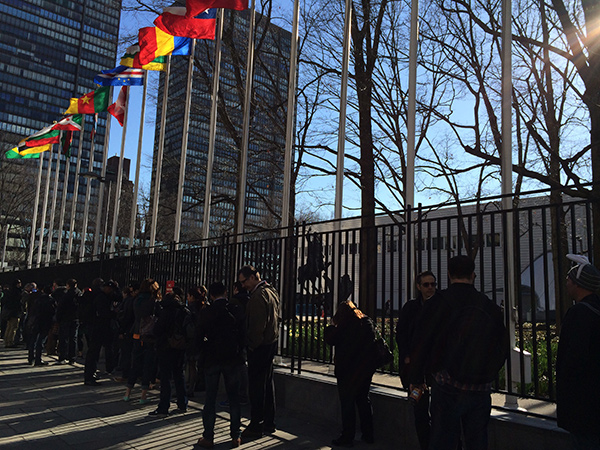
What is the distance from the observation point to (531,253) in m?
5.23

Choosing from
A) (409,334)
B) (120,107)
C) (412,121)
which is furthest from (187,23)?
(409,334)

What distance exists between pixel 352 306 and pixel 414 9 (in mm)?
6391

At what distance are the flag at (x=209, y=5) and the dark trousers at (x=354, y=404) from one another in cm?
939

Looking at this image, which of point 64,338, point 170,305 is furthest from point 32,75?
point 170,305

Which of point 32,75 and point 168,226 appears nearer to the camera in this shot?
point 168,226

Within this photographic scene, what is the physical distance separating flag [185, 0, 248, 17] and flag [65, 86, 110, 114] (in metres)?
9.87

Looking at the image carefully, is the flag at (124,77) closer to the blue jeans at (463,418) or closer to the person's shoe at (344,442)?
the person's shoe at (344,442)

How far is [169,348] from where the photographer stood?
307 inches

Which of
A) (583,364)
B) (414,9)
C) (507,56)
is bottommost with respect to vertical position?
(583,364)

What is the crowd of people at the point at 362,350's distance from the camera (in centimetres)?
346

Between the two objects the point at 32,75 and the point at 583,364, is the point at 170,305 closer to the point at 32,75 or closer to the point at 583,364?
the point at 583,364

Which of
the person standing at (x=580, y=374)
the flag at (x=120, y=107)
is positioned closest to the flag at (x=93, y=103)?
the flag at (x=120, y=107)

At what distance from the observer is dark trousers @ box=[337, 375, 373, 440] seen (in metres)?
6.11

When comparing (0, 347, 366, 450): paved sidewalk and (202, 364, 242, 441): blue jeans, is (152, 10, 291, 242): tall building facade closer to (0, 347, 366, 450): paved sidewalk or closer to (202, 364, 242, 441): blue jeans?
(0, 347, 366, 450): paved sidewalk
